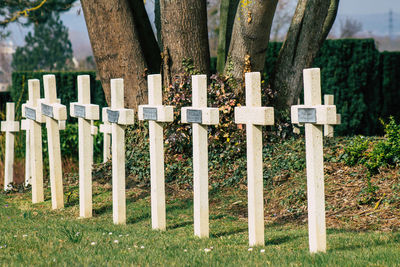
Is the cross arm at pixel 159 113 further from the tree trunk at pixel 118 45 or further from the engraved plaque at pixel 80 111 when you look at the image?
the tree trunk at pixel 118 45

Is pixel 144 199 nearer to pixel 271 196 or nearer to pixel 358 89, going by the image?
pixel 271 196

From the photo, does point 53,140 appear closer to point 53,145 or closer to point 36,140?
point 53,145

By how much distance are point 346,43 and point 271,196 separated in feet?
26.1

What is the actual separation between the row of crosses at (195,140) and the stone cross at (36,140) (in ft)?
0.04

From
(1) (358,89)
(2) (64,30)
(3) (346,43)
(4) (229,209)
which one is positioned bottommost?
(4) (229,209)

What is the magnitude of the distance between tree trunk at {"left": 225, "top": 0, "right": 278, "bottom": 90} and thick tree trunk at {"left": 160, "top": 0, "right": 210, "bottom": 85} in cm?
51

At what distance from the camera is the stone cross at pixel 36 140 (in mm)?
8344

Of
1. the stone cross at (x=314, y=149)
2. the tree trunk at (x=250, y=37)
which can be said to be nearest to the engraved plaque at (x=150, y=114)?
the stone cross at (x=314, y=149)

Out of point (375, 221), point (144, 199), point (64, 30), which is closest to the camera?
point (375, 221)

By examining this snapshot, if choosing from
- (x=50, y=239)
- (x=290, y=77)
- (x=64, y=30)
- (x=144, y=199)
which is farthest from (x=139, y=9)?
(x=64, y=30)

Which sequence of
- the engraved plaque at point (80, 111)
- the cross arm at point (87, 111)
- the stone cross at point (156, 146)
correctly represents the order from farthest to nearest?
1. the engraved plaque at point (80, 111)
2. the cross arm at point (87, 111)
3. the stone cross at point (156, 146)

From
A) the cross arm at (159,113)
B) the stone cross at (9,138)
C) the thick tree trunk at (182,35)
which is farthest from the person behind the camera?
the stone cross at (9,138)

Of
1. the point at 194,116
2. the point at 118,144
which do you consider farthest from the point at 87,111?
the point at 194,116

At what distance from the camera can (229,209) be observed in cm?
786
